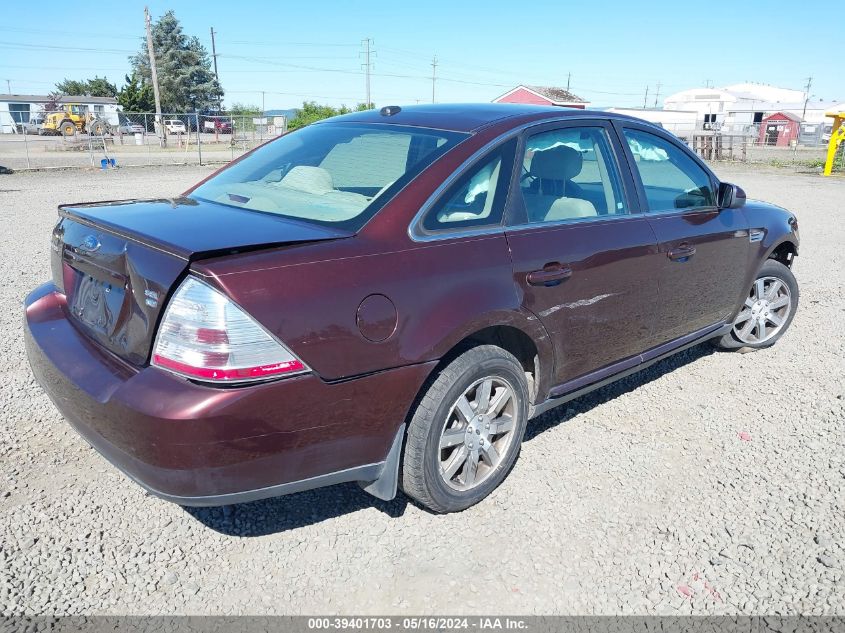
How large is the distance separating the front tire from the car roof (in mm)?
1127

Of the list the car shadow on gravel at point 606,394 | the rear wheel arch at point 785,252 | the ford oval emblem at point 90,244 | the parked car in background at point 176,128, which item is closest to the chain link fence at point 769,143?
the parked car in background at point 176,128

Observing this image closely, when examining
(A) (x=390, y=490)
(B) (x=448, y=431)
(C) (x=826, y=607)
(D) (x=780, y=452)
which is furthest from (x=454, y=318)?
(D) (x=780, y=452)

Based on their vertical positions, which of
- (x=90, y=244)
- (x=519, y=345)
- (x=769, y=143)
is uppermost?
(x=90, y=244)

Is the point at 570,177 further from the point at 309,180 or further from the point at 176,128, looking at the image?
the point at 176,128

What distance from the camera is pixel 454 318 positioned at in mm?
2635

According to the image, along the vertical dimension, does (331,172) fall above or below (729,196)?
above

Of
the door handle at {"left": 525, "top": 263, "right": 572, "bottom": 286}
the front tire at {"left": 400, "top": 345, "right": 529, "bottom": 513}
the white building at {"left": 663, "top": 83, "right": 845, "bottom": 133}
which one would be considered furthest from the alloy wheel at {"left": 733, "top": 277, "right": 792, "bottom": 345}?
the white building at {"left": 663, "top": 83, "right": 845, "bottom": 133}

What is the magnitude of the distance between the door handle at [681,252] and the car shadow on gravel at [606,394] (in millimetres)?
985

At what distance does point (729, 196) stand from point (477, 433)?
251cm

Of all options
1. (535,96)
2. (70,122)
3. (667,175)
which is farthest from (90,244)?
(535,96)

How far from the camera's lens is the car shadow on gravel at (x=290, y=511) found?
9.37 ft

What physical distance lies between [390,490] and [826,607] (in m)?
1.72

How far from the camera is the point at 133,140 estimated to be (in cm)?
4322

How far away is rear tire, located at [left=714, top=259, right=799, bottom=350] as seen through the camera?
4938 mm
